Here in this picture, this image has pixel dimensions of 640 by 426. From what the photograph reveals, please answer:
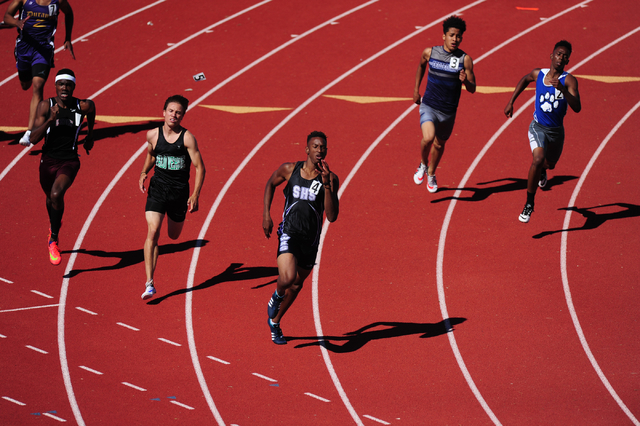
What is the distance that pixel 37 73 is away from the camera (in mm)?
11812

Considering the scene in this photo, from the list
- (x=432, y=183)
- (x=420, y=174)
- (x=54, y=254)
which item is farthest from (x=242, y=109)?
(x=54, y=254)

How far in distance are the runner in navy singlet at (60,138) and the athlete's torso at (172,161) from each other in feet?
4.16

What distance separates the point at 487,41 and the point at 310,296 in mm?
9150

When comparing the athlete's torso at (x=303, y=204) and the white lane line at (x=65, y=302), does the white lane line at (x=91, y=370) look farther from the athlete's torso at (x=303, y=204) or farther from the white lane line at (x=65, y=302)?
the athlete's torso at (x=303, y=204)

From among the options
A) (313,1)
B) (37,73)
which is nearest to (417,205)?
(37,73)

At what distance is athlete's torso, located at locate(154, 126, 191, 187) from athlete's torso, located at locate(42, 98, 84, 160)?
130 cm

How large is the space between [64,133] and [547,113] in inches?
228

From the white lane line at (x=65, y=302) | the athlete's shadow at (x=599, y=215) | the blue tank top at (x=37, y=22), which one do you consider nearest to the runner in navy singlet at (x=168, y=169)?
the white lane line at (x=65, y=302)

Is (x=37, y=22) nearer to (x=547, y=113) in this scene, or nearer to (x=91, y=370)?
(x=91, y=370)

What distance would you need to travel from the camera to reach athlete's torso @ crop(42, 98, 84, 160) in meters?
8.98

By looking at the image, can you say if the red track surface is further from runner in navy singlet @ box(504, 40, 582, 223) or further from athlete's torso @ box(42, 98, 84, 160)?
athlete's torso @ box(42, 98, 84, 160)

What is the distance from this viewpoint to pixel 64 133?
9.02 m

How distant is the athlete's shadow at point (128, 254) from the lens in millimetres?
9482

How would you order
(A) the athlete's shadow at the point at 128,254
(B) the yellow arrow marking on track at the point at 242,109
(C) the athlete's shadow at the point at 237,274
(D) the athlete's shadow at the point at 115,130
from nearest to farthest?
(C) the athlete's shadow at the point at 237,274, (A) the athlete's shadow at the point at 128,254, (D) the athlete's shadow at the point at 115,130, (B) the yellow arrow marking on track at the point at 242,109
